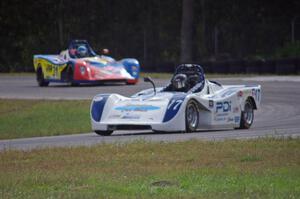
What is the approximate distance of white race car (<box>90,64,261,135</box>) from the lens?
18.2 m

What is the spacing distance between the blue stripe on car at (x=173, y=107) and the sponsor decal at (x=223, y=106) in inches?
53.1

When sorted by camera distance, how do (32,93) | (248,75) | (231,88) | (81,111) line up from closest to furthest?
(231,88) < (81,111) < (32,93) < (248,75)

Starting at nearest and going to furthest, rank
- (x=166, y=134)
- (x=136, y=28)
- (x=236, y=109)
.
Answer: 1. (x=166, y=134)
2. (x=236, y=109)
3. (x=136, y=28)

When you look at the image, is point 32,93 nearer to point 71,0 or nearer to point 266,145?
point 266,145

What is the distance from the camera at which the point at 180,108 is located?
18188mm

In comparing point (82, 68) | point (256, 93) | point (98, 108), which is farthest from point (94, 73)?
point (98, 108)

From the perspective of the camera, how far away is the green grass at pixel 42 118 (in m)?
22.1

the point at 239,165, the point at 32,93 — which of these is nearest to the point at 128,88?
the point at 32,93

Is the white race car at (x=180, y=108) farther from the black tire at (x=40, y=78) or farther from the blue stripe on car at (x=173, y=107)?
the black tire at (x=40, y=78)

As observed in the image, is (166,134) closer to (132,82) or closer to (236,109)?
(236,109)

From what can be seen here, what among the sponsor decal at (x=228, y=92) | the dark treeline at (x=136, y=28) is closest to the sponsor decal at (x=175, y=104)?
the sponsor decal at (x=228, y=92)

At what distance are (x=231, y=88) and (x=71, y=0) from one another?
3833 cm

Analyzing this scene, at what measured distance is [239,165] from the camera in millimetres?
12125

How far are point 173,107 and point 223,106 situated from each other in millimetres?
1890
